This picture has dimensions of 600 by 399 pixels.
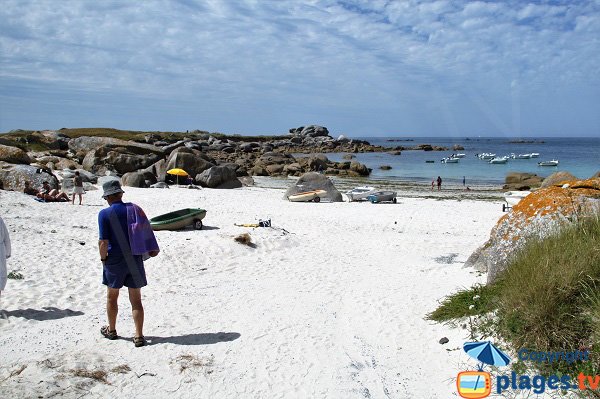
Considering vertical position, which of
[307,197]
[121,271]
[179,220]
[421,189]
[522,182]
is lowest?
[421,189]

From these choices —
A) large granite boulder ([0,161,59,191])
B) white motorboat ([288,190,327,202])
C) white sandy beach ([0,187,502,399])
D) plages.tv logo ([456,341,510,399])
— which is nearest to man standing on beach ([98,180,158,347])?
white sandy beach ([0,187,502,399])

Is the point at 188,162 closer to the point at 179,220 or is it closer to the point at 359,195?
the point at 359,195

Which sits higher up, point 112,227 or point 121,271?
point 112,227

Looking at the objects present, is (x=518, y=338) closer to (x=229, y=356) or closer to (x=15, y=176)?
(x=229, y=356)

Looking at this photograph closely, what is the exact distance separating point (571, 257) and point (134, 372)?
4.74 m

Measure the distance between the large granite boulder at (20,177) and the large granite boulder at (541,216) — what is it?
74.0 feet

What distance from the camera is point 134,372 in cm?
501

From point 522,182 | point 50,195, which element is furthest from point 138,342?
point 522,182

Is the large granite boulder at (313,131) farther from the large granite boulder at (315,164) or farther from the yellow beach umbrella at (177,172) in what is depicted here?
the yellow beach umbrella at (177,172)

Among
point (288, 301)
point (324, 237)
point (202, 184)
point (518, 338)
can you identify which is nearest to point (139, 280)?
point (288, 301)

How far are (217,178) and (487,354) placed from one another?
28507mm

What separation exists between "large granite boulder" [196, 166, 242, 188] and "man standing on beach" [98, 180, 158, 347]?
26510mm

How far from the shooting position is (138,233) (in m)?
5.64

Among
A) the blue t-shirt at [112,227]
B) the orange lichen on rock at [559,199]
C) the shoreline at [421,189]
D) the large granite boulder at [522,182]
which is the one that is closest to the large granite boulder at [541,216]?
the orange lichen on rock at [559,199]
